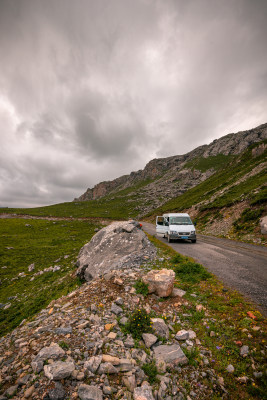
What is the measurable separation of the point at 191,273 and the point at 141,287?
333cm

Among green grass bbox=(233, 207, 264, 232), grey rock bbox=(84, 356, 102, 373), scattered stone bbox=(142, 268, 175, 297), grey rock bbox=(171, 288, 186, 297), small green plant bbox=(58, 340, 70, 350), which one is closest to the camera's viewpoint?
grey rock bbox=(84, 356, 102, 373)

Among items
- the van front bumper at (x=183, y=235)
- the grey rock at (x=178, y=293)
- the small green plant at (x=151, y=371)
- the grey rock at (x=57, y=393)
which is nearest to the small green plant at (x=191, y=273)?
the grey rock at (x=178, y=293)

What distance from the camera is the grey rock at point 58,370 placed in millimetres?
3131

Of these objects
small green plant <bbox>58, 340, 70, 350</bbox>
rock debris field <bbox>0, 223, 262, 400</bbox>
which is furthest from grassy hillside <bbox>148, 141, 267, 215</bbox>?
small green plant <bbox>58, 340, 70, 350</bbox>

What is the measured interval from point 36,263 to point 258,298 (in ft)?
65.7

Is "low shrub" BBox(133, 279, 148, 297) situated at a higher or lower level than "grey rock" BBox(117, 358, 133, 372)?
higher

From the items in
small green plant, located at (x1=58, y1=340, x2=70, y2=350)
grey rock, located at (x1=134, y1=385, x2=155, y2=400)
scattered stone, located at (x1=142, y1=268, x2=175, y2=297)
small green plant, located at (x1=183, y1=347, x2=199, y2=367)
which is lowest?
small green plant, located at (x1=183, y1=347, x2=199, y2=367)

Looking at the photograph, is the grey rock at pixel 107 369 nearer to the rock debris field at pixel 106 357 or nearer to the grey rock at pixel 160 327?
the rock debris field at pixel 106 357

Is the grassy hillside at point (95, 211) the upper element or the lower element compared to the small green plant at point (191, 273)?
upper

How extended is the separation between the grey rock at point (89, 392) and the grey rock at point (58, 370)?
0.41 metres

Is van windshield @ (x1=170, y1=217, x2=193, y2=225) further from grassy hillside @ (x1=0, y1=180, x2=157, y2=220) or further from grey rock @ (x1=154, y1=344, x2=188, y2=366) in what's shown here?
grassy hillside @ (x1=0, y1=180, x2=157, y2=220)

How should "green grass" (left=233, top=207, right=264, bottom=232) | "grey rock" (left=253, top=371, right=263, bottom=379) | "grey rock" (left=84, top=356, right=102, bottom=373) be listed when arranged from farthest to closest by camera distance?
"green grass" (left=233, top=207, right=264, bottom=232) < "grey rock" (left=84, top=356, right=102, bottom=373) < "grey rock" (left=253, top=371, right=263, bottom=379)

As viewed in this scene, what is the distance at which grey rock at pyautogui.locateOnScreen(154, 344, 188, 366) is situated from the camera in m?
3.78

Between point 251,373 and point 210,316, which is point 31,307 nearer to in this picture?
point 210,316
